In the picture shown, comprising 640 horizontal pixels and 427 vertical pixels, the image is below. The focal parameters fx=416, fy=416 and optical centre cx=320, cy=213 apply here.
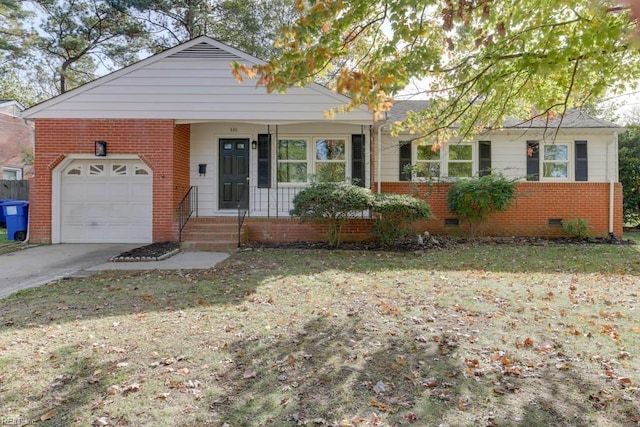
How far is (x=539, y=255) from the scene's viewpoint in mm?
9484

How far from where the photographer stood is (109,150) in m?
11.1

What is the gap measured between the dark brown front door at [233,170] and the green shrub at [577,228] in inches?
377

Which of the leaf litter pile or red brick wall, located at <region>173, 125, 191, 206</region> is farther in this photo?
red brick wall, located at <region>173, 125, 191, 206</region>

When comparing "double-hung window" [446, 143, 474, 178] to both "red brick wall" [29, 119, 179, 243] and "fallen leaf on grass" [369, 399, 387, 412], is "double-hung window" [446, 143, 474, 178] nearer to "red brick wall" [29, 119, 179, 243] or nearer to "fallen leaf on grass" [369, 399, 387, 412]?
"red brick wall" [29, 119, 179, 243]

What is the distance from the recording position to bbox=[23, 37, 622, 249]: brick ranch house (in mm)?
11047

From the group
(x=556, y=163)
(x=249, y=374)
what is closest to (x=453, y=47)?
(x=249, y=374)

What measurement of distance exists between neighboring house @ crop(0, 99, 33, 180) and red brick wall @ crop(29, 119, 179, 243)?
14058 millimetres

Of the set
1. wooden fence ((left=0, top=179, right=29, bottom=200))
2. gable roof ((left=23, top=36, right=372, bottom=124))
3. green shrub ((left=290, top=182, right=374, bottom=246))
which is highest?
gable roof ((left=23, top=36, right=372, bottom=124))

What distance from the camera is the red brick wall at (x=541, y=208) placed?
12602 millimetres

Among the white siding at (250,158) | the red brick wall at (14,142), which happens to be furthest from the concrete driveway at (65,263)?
the red brick wall at (14,142)

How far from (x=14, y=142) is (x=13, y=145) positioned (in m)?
0.24

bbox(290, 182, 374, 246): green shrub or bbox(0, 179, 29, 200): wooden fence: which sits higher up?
bbox(0, 179, 29, 200): wooden fence

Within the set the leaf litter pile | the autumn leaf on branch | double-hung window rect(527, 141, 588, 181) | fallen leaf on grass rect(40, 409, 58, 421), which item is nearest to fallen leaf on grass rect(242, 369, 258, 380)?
the leaf litter pile

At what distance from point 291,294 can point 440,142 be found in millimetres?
3459
